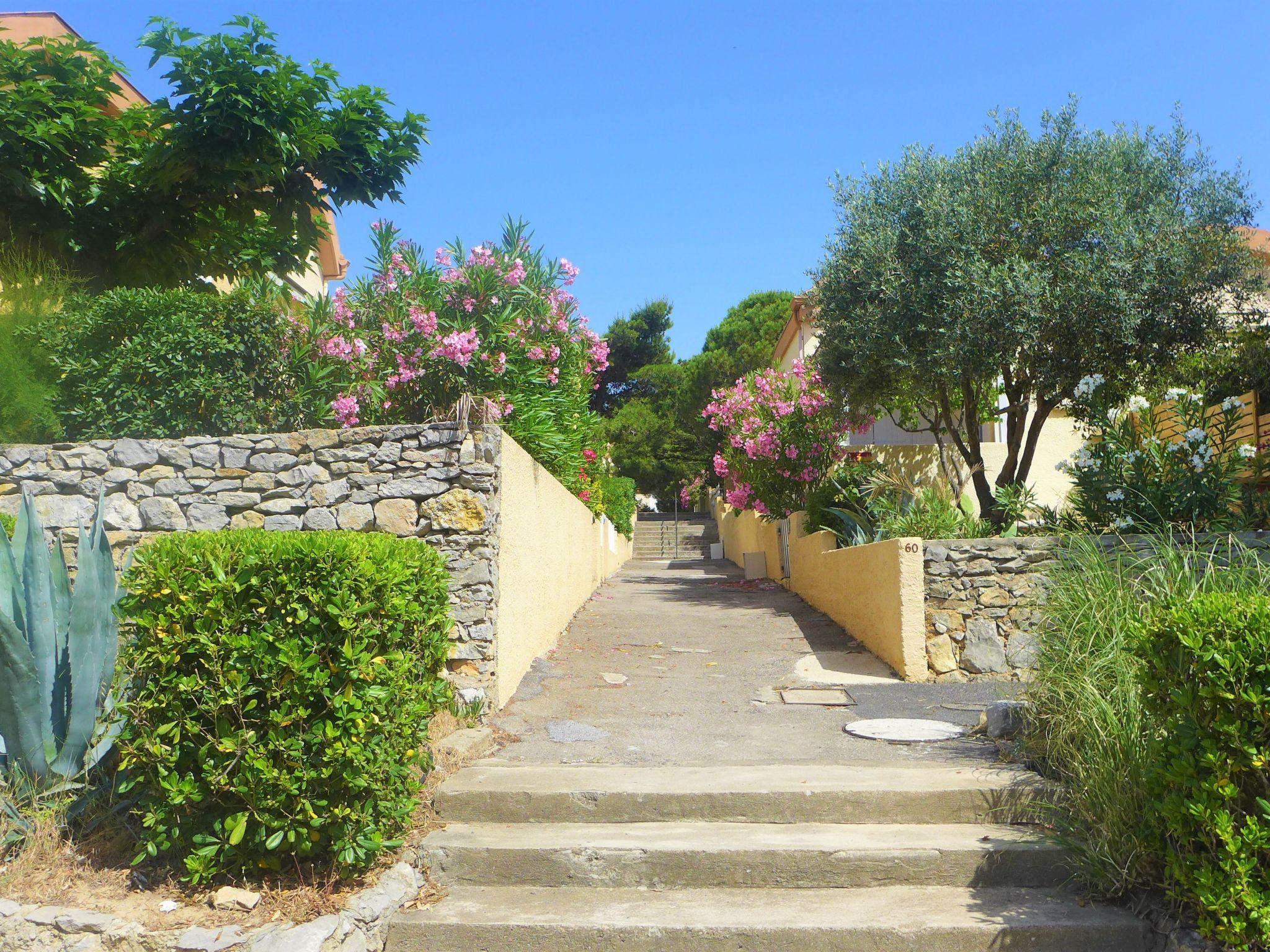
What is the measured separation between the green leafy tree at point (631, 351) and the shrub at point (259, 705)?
3473cm

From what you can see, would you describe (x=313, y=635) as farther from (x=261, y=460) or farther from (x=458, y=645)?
(x=261, y=460)

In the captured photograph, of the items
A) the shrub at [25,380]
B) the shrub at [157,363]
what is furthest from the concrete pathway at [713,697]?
the shrub at [25,380]

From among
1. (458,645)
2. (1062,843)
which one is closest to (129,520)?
(458,645)

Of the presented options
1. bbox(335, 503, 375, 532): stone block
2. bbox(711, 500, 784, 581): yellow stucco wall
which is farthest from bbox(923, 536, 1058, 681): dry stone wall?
bbox(711, 500, 784, 581): yellow stucco wall

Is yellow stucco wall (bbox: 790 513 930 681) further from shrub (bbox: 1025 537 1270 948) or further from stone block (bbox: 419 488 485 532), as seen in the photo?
stone block (bbox: 419 488 485 532)

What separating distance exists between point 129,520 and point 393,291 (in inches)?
129

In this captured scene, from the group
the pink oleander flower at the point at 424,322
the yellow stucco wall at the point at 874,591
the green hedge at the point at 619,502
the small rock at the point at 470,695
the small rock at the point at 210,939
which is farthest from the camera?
the green hedge at the point at 619,502

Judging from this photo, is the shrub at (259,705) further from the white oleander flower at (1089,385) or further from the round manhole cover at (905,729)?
the white oleander flower at (1089,385)

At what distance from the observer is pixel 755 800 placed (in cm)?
509

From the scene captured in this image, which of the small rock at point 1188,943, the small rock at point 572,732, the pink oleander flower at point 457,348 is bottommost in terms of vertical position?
the small rock at point 1188,943

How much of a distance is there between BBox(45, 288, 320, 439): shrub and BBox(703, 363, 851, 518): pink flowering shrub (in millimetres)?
8619

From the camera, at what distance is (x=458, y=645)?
22.4 feet

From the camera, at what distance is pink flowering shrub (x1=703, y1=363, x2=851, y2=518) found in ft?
48.6

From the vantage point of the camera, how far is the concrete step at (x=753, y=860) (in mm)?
4508
